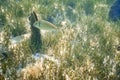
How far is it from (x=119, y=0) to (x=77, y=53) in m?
6.23

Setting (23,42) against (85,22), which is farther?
(85,22)

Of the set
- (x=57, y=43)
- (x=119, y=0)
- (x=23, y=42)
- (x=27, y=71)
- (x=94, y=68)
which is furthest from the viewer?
(x=119, y=0)

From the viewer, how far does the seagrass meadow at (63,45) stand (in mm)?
6098

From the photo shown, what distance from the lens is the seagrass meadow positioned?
20.0ft

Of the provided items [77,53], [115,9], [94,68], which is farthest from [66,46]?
[115,9]

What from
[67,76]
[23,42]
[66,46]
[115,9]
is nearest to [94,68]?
[67,76]

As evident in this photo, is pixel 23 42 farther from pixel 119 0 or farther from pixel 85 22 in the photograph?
pixel 119 0

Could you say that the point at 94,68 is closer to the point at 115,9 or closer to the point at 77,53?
the point at 77,53

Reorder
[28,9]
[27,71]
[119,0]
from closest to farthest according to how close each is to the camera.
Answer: [27,71]
[28,9]
[119,0]

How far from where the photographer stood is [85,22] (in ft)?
40.7

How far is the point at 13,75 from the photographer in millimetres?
5711

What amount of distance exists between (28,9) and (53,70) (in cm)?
648

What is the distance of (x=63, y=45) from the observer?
8492mm

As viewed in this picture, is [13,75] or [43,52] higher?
[13,75]
